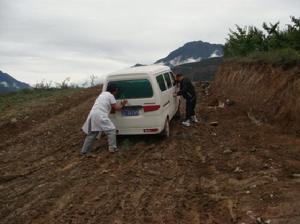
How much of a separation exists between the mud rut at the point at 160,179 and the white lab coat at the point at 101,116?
642 millimetres

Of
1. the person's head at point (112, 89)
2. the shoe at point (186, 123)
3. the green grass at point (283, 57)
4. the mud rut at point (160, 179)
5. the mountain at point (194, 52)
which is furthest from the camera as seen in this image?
the mountain at point (194, 52)

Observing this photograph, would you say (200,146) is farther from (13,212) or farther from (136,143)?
(13,212)

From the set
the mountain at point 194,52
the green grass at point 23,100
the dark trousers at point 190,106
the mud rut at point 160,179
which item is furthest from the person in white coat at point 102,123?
the mountain at point 194,52

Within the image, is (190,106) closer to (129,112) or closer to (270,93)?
(270,93)

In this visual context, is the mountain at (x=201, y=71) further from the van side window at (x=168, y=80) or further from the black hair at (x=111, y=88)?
the black hair at (x=111, y=88)

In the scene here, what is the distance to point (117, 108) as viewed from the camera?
10.9m

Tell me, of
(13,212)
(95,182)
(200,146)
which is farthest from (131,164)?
(13,212)

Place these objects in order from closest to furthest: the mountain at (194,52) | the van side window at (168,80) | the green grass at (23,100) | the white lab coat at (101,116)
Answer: the white lab coat at (101,116) < the van side window at (168,80) < the green grass at (23,100) < the mountain at (194,52)

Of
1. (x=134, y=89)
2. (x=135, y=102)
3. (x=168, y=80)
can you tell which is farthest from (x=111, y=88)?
(x=168, y=80)

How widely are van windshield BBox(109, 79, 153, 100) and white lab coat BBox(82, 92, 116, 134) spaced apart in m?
0.44

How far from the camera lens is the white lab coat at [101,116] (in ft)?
34.6

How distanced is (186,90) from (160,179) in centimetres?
576

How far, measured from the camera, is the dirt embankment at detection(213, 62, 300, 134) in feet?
38.7

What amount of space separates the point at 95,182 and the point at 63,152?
124 inches
